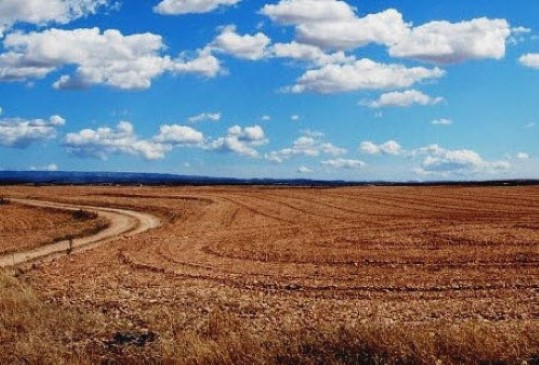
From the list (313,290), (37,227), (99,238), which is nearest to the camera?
(313,290)

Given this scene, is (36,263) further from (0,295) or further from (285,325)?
(285,325)

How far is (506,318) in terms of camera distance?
18.4 m

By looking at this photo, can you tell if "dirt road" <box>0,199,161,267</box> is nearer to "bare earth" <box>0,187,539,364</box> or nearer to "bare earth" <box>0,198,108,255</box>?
"bare earth" <box>0,198,108,255</box>

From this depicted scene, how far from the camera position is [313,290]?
2370cm

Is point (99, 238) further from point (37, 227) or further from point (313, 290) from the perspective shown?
point (313, 290)

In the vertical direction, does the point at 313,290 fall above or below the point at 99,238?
above

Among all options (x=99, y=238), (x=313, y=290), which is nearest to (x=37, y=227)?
(x=99, y=238)

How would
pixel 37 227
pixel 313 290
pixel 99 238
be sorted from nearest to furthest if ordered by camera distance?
pixel 313 290
pixel 99 238
pixel 37 227

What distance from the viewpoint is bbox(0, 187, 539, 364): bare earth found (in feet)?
40.4

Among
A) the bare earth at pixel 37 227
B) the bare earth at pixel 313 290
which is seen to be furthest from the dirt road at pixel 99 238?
the bare earth at pixel 313 290

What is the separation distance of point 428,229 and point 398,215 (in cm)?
1311

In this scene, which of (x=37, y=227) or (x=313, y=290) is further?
(x=37, y=227)

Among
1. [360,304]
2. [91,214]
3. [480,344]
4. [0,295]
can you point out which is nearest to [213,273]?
[360,304]

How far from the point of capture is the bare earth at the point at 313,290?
1230 centimetres
